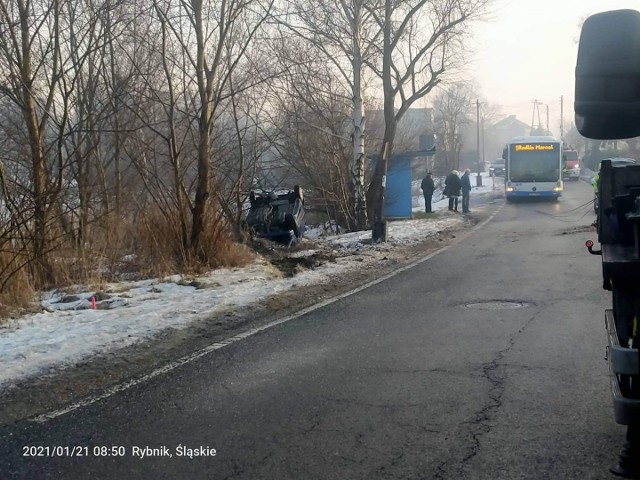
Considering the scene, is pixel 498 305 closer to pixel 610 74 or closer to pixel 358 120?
pixel 610 74

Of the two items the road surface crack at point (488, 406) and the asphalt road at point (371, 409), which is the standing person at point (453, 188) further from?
the road surface crack at point (488, 406)

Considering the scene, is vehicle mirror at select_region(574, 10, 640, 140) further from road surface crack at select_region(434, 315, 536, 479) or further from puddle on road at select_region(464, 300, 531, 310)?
puddle on road at select_region(464, 300, 531, 310)

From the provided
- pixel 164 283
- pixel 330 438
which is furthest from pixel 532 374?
pixel 164 283

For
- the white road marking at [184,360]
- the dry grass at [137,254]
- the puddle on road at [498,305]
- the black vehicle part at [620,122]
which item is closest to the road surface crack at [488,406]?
the black vehicle part at [620,122]

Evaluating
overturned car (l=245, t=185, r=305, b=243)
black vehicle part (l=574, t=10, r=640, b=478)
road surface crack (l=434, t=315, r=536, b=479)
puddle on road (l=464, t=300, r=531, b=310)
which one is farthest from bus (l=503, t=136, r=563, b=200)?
black vehicle part (l=574, t=10, r=640, b=478)

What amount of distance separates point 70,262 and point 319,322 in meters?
5.27

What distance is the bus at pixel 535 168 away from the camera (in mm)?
35594

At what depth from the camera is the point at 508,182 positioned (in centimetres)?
3638

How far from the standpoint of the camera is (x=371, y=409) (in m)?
5.54

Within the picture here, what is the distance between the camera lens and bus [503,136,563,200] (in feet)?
117

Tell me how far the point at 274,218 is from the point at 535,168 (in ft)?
67.4

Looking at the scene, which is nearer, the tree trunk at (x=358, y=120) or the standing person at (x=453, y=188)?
the tree trunk at (x=358, y=120)

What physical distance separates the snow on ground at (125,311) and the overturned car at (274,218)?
11.2ft

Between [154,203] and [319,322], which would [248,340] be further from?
[154,203]
